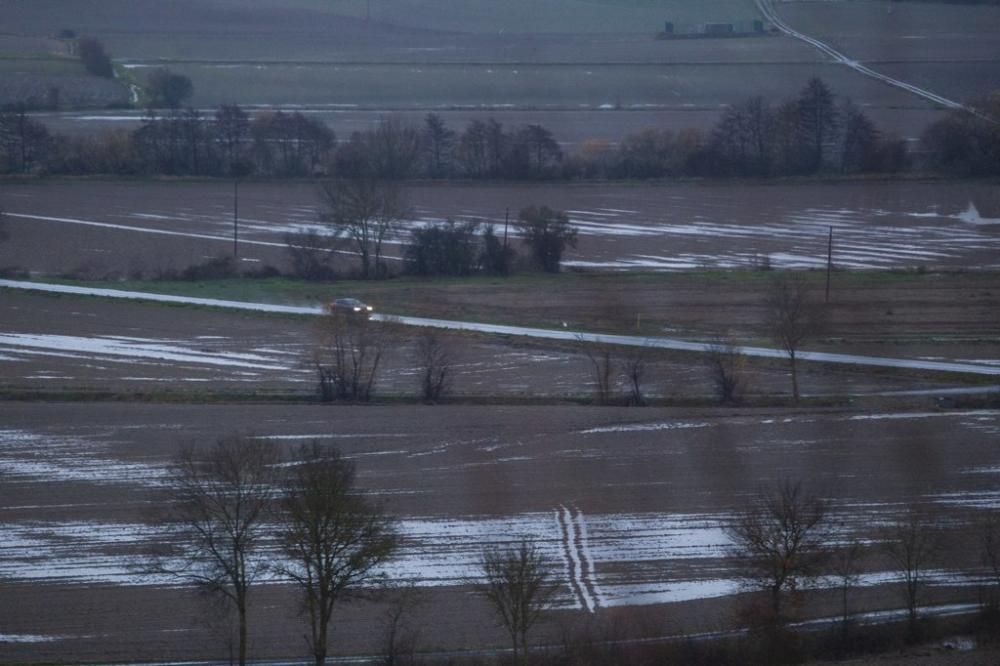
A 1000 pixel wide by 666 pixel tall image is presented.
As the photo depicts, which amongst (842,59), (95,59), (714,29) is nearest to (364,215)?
(842,59)

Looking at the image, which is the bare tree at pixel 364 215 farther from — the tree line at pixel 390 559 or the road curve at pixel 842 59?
the road curve at pixel 842 59

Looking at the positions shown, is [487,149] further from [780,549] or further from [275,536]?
[780,549]

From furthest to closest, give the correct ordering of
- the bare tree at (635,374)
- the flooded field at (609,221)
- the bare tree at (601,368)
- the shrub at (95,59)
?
the shrub at (95,59) → the flooded field at (609,221) → the bare tree at (601,368) → the bare tree at (635,374)

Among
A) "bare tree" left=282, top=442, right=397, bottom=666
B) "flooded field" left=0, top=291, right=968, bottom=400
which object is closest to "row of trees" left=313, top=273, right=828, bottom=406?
"flooded field" left=0, top=291, right=968, bottom=400

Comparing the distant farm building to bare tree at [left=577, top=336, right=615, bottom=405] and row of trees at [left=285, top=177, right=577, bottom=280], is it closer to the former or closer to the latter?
row of trees at [left=285, top=177, right=577, bottom=280]

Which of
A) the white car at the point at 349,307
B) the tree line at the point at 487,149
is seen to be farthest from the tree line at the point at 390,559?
the tree line at the point at 487,149

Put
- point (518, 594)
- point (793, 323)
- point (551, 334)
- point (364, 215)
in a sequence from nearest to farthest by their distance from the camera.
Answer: point (518, 594)
point (793, 323)
point (551, 334)
point (364, 215)
